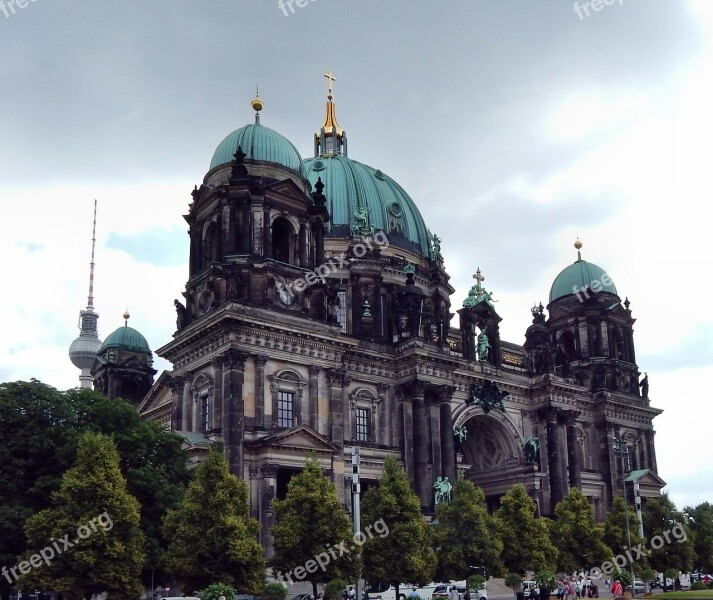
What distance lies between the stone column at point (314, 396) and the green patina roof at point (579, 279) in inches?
1553

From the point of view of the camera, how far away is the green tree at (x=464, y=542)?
52562mm


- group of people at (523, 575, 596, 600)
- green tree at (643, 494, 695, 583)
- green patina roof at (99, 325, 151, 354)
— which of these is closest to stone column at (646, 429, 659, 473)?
green tree at (643, 494, 695, 583)

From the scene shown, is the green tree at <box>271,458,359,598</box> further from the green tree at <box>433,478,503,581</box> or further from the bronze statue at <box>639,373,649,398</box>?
the bronze statue at <box>639,373,649,398</box>

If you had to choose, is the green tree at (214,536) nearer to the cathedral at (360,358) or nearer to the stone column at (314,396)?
the cathedral at (360,358)

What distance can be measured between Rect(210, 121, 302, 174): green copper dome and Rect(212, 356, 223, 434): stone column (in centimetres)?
1543

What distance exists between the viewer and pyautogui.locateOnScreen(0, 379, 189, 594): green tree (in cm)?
4556

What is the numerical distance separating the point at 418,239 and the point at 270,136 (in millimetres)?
24717

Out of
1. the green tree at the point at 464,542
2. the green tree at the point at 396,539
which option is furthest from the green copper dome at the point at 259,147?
the green tree at the point at 464,542

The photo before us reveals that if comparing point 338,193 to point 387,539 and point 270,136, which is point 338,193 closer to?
point 270,136

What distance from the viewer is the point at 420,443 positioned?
64500mm

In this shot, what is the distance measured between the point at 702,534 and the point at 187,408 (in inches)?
1723

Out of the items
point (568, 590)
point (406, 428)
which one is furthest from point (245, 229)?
point (568, 590)

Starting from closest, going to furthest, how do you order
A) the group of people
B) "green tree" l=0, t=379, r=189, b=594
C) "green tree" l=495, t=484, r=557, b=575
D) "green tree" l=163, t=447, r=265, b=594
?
1. "green tree" l=163, t=447, r=265, b=594
2. "green tree" l=0, t=379, r=189, b=594
3. the group of people
4. "green tree" l=495, t=484, r=557, b=575

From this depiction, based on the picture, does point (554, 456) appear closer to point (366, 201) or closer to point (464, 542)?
point (464, 542)
